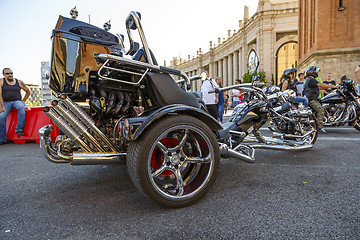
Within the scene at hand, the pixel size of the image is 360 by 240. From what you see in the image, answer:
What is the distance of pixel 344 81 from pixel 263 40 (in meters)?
39.9

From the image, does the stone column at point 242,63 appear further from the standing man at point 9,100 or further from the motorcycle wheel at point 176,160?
the motorcycle wheel at point 176,160

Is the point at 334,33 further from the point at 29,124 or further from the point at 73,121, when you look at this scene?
the point at 73,121

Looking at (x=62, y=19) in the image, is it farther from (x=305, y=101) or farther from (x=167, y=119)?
(x=305, y=101)

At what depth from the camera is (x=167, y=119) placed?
6.60 ft

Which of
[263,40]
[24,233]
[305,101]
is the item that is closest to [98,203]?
[24,233]

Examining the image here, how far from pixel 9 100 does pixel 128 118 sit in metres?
5.59

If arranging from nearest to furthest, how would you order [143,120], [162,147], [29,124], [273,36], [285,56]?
[143,120] → [162,147] → [29,124] → [273,36] → [285,56]

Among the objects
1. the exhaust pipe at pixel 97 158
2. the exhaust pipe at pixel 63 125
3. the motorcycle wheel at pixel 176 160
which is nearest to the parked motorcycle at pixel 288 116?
the motorcycle wheel at pixel 176 160

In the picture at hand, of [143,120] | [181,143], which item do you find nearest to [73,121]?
[143,120]

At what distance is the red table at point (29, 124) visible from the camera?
6.03 meters

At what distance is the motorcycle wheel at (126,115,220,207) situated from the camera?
6.11 ft

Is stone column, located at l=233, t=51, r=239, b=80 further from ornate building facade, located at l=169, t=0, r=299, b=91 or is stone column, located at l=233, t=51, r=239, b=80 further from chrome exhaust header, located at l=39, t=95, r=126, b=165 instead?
chrome exhaust header, located at l=39, t=95, r=126, b=165

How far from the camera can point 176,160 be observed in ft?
6.89

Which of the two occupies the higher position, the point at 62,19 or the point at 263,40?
the point at 263,40
